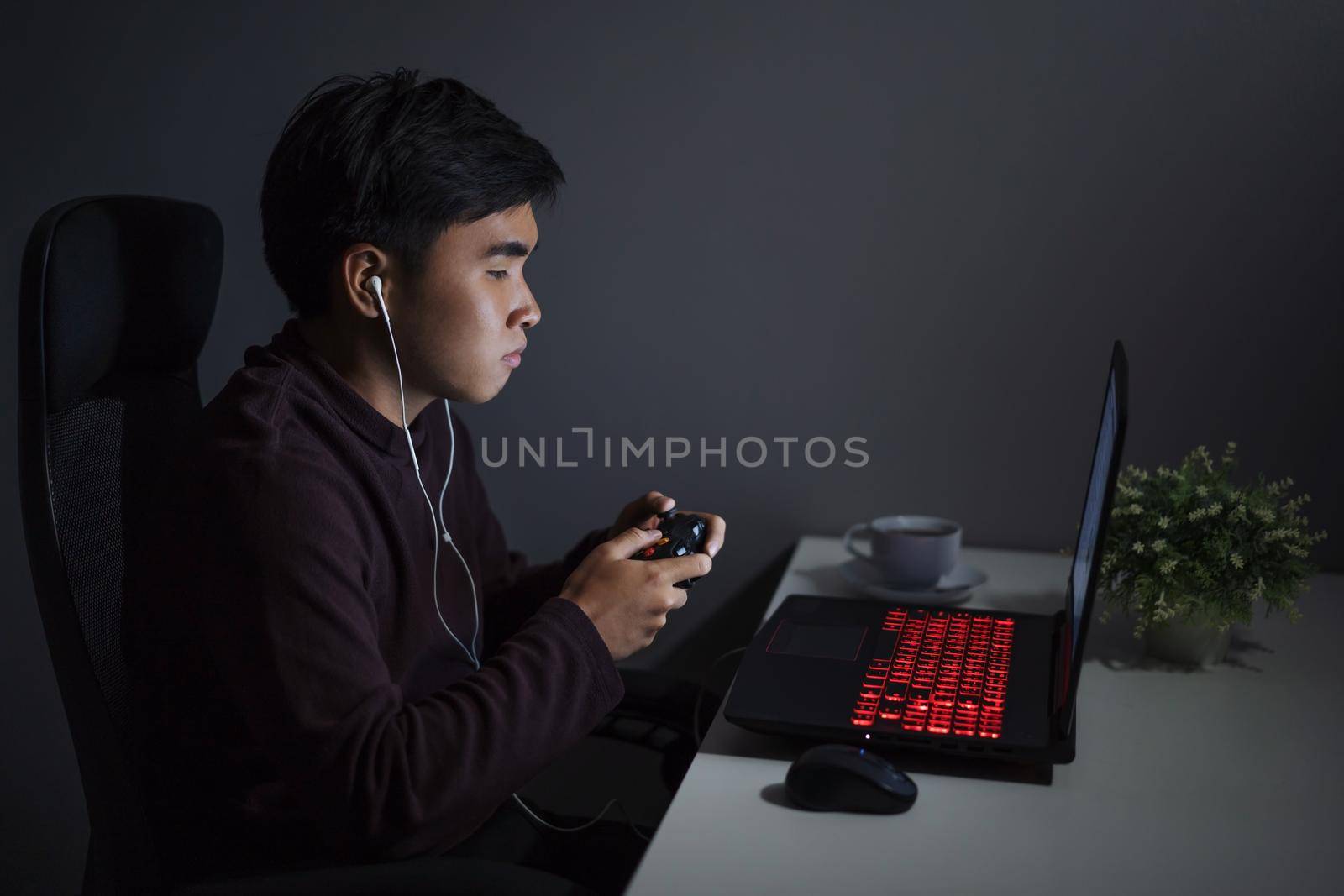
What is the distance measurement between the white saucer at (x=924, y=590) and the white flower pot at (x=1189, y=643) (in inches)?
9.3

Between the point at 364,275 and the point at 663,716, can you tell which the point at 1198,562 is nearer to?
the point at 663,716

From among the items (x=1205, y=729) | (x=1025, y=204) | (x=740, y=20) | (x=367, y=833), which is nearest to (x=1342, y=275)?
(x=1025, y=204)

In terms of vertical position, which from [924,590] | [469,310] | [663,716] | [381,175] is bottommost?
[663,716]

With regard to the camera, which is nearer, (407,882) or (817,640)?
(407,882)

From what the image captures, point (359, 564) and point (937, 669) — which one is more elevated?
point (359, 564)

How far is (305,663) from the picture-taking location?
82 centimetres

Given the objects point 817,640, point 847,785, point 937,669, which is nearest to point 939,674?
point 937,669

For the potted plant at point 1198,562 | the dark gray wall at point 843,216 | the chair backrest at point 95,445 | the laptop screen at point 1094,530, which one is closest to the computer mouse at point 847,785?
the laptop screen at point 1094,530

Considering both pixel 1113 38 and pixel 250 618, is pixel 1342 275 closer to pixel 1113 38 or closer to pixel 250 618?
pixel 1113 38

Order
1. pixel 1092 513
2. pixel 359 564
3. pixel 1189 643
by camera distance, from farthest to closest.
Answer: pixel 1189 643
pixel 1092 513
pixel 359 564

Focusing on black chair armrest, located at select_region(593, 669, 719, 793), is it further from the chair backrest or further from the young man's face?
the chair backrest

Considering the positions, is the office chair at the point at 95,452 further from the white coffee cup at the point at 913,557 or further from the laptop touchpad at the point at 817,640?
the white coffee cup at the point at 913,557

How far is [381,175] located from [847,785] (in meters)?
0.66

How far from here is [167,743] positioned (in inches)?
36.6
